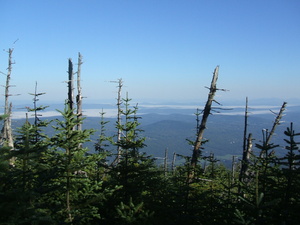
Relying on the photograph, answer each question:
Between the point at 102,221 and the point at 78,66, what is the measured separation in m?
13.9

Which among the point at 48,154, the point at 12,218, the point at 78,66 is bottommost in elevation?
the point at 12,218

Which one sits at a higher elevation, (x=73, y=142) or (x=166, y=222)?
(x=73, y=142)

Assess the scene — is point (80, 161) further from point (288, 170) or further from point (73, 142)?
point (288, 170)

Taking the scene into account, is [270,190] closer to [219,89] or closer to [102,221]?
[102,221]

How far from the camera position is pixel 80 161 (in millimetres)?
6797

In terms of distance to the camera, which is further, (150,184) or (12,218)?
(150,184)

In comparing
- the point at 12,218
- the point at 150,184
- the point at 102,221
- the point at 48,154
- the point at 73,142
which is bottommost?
the point at 102,221

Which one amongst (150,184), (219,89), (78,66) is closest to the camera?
(150,184)

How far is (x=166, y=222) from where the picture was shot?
25.0 feet

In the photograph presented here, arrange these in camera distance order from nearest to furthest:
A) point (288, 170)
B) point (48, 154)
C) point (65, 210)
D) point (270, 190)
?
point (288, 170)
point (270, 190)
point (65, 210)
point (48, 154)

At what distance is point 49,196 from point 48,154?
1228mm

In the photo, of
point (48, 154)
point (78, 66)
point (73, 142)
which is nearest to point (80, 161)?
point (73, 142)

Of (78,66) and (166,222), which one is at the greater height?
(78,66)

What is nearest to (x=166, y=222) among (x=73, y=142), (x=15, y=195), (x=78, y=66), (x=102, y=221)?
(x=102, y=221)
